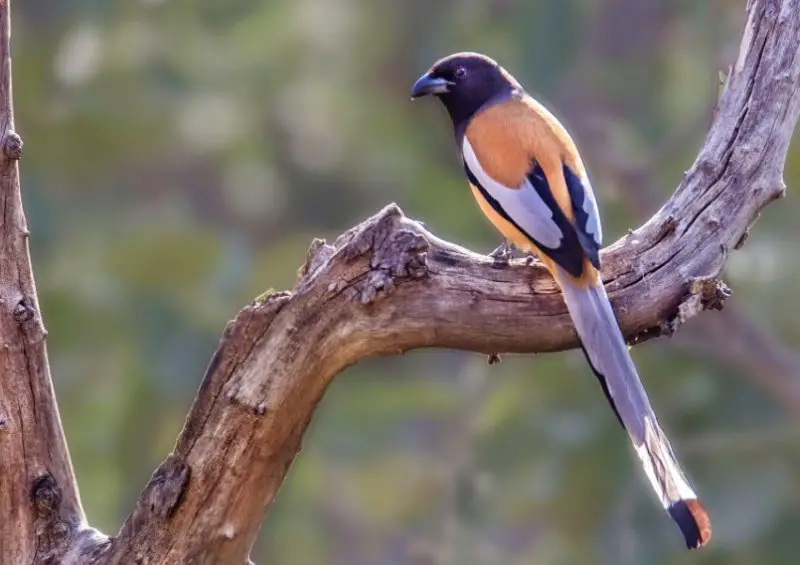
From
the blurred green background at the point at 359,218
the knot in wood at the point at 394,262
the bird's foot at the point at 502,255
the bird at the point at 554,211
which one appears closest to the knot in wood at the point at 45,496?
the knot in wood at the point at 394,262

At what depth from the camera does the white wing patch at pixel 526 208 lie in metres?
3.79

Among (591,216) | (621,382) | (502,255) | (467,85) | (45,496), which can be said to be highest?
(467,85)

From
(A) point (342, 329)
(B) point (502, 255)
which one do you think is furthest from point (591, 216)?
(A) point (342, 329)

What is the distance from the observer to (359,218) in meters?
11.3

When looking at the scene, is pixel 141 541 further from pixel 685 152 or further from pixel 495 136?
pixel 685 152

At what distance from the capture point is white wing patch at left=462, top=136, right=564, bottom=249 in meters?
3.79

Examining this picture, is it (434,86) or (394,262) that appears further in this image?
(434,86)

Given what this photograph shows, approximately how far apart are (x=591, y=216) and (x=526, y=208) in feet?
0.63

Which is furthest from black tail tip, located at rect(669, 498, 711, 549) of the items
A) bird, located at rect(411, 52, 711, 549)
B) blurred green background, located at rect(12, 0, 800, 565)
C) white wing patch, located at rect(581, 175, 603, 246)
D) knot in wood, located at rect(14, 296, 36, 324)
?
blurred green background, located at rect(12, 0, 800, 565)

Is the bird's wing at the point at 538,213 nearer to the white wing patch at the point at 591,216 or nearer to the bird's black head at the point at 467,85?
the white wing patch at the point at 591,216

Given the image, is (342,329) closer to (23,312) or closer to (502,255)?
(502,255)

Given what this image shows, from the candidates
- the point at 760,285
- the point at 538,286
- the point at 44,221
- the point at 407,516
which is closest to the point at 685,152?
the point at 760,285

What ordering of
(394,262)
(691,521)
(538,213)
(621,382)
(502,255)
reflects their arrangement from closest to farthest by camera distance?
(691,521) < (394,262) < (621,382) < (502,255) < (538,213)

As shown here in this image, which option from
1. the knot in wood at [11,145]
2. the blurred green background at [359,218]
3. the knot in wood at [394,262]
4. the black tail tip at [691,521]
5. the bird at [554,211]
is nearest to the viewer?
the black tail tip at [691,521]
